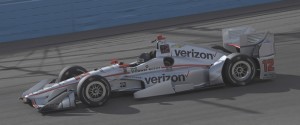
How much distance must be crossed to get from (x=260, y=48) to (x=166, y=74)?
170 centimetres

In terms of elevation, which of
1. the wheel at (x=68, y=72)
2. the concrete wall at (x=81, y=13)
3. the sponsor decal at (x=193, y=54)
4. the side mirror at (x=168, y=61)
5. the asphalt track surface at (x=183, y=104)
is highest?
the concrete wall at (x=81, y=13)

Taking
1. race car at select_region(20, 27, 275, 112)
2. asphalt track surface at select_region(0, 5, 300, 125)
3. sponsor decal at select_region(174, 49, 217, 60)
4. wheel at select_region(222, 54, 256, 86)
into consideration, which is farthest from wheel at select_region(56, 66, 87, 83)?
wheel at select_region(222, 54, 256, 86)

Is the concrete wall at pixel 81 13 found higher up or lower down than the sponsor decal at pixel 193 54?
higher up

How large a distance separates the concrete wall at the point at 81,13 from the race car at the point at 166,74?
32.2ft

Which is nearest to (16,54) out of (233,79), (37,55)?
(37,55)

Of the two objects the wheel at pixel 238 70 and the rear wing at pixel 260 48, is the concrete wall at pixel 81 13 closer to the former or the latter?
the rear wing at pixel 260 48

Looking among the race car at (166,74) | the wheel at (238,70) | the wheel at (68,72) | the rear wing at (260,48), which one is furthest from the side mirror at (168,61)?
the wheel at (68,72)

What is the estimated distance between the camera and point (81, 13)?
20.3m

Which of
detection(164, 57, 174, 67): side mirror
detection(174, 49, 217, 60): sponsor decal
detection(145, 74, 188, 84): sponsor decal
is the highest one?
detection(174, 49, 217, 60): sponsor decal

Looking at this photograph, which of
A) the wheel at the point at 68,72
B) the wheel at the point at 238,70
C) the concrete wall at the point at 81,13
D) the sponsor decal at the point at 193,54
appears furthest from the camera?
the concrete wall at the point at 81,13

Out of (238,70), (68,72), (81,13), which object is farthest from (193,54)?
(81,13)

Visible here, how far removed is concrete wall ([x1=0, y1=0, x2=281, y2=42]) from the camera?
19453 mm

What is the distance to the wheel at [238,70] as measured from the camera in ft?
31.4

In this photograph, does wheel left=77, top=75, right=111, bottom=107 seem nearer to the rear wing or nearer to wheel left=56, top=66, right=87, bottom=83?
wheel left=56, top=66, right=87, bottom=83
